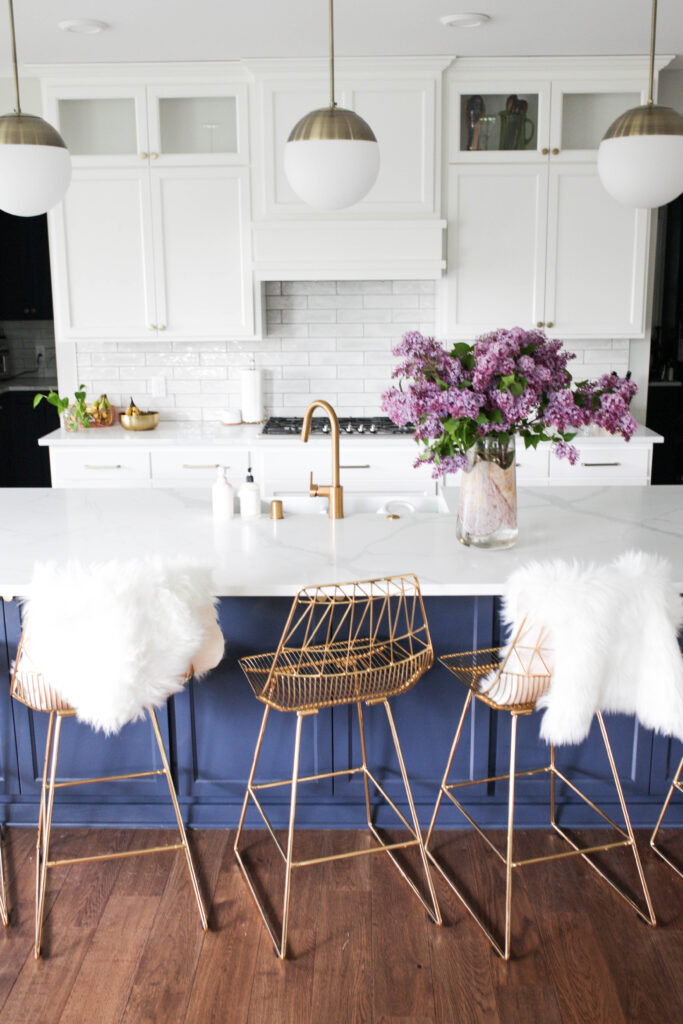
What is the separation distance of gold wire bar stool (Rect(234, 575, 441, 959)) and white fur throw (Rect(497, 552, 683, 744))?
31 cm

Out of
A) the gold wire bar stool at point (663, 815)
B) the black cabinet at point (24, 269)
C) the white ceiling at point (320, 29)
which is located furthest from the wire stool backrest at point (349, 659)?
the black cabinet at point (24, 269)

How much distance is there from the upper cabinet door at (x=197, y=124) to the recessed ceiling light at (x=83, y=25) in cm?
58

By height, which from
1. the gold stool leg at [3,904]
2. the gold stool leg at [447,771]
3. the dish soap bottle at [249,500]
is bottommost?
the gold stool leg at [3,904]

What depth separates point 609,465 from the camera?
4.42 meters

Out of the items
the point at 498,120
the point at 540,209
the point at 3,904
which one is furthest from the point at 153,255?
the point at 3,904

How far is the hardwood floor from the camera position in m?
2.08

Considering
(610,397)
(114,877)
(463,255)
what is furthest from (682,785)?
(463,255)

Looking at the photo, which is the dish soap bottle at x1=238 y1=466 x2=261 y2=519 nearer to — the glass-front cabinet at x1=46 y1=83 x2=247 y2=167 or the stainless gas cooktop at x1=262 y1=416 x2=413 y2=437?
the stainless gas cooktop at x1=262 y1=416 x2=413 y2=437

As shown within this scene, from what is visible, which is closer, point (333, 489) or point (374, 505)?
point (333, 489)

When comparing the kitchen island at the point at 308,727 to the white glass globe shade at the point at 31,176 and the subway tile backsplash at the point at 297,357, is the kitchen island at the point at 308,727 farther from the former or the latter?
the subway tile backsplash at the point at 297,357

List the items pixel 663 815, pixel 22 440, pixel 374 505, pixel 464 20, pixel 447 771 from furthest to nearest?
pixel 22 440, pixel 464 20, pixel 374 505, pixel 663 815, pixel 447 771

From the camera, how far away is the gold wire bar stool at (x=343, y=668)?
2246 mm

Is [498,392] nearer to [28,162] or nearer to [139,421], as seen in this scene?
[28,162]

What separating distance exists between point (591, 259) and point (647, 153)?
210cm
